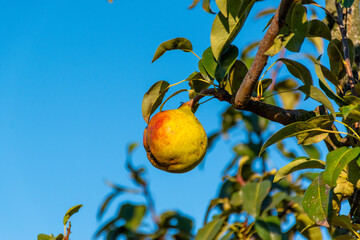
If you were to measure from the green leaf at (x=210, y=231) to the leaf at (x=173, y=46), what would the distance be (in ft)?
2.85

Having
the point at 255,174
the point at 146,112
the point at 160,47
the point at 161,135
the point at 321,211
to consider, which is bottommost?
the point at 321,211

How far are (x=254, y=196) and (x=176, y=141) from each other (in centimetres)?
84

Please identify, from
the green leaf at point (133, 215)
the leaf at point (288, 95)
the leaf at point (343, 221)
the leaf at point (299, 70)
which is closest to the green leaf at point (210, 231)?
the green leaf at point (133, 215)

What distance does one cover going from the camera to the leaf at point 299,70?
4.22 feet

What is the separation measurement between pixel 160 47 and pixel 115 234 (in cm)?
138

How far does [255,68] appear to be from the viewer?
3.65 feet

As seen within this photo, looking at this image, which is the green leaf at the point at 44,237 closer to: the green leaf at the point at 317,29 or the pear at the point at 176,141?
the pear at the point at 176,141

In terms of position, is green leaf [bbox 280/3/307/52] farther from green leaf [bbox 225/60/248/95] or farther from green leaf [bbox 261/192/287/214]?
green leaf [bbox 261/192/287/214]

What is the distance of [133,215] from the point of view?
241cm

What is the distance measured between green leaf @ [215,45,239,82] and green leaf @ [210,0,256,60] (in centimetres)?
5

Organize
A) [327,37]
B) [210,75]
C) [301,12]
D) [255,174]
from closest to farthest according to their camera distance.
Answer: [301,12] → [210,75] → [327,37] → [255,174]

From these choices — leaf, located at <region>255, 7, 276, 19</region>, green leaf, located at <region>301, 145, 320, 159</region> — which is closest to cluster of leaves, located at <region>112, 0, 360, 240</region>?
green leaf, located at <region>301, 145, 320, 159</region>

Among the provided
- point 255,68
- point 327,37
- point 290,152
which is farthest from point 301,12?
point 290,152

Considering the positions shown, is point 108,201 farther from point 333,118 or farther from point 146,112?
point 333,118
